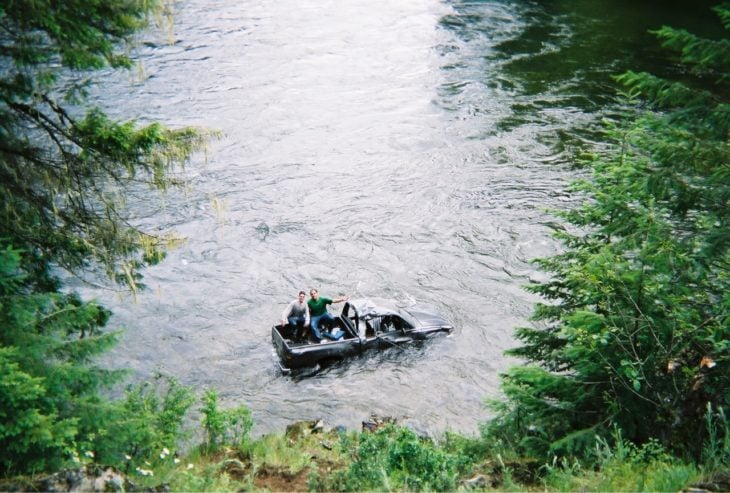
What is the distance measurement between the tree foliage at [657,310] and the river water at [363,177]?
211 inches

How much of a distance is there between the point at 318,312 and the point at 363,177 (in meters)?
10.7

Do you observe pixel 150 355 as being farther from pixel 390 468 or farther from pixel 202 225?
pixel 390 468

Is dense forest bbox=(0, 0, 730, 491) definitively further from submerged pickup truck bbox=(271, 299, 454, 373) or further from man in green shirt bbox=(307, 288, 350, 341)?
man in green shirt bbox=(307, 288, 350, 341)

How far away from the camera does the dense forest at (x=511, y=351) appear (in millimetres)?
8266

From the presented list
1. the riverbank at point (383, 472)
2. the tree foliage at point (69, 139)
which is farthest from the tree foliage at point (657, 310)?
the tree foliage at point (69, 139)

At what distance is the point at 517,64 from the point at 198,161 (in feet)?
56.9

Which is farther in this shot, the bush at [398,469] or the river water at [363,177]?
the river water at [363,177]

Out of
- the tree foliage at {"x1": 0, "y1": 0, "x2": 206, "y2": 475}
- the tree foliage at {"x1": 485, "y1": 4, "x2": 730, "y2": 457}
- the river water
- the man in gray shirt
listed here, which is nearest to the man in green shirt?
the man in gray shirt

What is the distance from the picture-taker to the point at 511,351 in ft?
40.6

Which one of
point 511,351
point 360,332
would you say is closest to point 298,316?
point 360,332

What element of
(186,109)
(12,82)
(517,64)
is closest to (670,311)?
(12,82)

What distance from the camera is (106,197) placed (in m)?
11.7

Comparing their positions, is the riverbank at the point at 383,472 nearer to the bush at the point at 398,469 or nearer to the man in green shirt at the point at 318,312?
the bush at the point at 398,469

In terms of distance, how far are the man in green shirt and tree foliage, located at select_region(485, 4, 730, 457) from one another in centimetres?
Answer: 692
